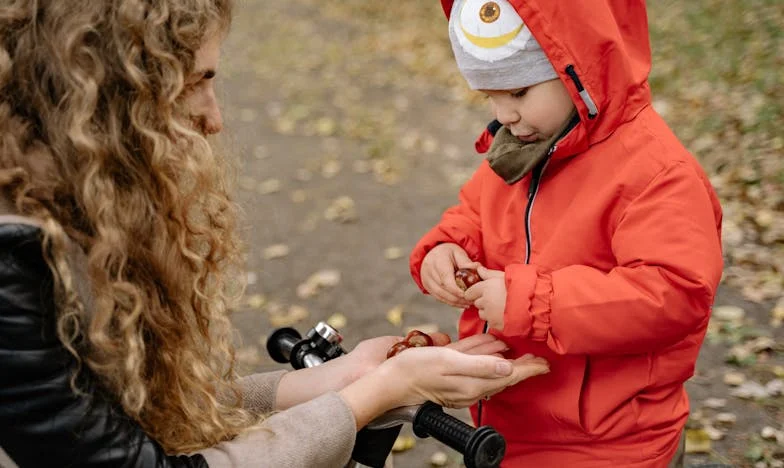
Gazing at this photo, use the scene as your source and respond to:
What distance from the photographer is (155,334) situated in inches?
74.2

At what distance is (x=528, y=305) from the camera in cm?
192

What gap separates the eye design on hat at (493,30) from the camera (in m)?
1.96

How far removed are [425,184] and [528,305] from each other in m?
4.80

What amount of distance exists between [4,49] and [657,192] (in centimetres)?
145

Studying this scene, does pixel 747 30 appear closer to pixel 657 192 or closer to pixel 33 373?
pixel 657 192

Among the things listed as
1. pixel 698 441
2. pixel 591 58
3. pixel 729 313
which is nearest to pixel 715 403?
pixel 698 441

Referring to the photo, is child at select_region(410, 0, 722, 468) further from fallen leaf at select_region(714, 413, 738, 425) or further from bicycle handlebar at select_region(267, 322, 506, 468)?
fallen leaf at select_region(714, 413, 738, 425)

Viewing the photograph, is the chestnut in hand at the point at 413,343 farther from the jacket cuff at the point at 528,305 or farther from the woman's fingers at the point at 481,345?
the jacket cuff at the point at 528,305

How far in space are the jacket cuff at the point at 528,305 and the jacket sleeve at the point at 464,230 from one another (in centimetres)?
44

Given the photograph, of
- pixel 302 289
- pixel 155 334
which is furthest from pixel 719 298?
pixel 155 334

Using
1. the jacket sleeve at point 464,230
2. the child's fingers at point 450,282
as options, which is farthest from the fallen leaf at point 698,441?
the child's fingers at point 450,282

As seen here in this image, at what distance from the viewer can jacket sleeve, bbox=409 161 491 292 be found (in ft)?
7.79

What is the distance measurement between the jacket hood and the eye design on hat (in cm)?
3

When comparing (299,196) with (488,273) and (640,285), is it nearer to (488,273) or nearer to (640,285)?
(488,273)
